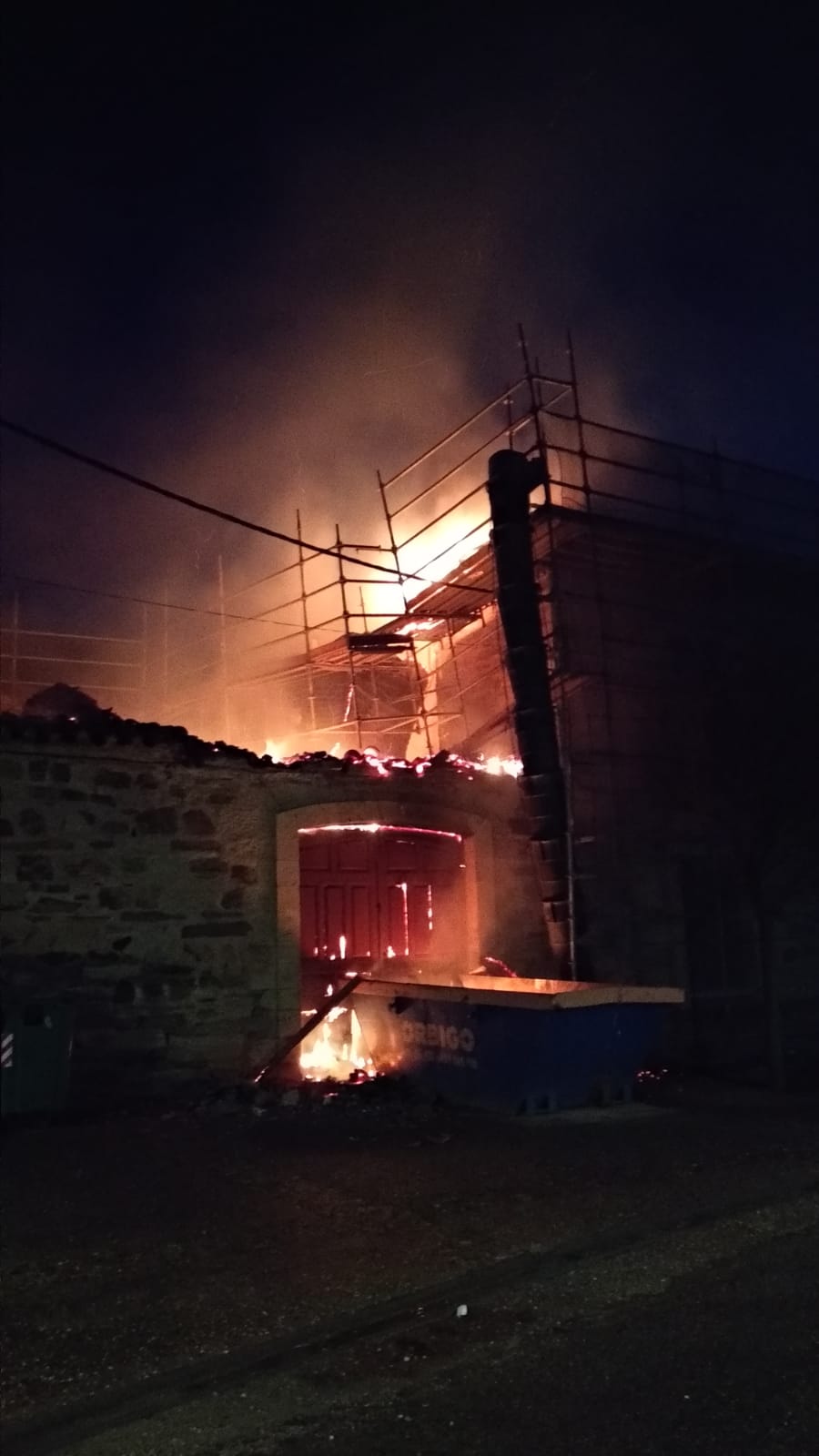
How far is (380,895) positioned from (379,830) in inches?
28.6

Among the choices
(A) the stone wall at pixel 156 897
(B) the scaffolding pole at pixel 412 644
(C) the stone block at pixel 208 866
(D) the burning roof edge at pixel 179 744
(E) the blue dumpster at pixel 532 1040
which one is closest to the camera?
(E) the blue dumpster at pixel 532 1040

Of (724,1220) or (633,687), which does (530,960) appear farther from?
(724,1220)

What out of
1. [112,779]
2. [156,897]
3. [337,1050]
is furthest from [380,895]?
[112,779]

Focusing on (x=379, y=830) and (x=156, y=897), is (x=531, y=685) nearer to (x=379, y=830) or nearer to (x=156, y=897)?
(x=379, y=830)

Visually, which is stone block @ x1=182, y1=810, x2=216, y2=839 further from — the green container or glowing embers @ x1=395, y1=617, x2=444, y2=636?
glowing embers @ x1=395, y1=617, x2=444, y2=636

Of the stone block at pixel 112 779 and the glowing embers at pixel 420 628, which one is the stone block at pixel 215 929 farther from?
the glowing embers at pixel 420 628

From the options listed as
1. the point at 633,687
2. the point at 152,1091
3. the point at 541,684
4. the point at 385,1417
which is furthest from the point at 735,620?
the point at 385,1417

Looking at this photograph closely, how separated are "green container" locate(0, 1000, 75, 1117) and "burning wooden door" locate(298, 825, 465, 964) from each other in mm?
2917

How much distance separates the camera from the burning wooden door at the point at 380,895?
430 inches

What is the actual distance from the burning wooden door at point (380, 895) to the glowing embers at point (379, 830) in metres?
0.01

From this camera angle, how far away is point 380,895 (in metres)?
11.3

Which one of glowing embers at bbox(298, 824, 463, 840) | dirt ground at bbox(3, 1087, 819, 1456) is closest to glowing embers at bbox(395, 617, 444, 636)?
glowing embers at bbox(298, 824, 463, 840)

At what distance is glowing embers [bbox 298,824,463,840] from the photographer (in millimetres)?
10844

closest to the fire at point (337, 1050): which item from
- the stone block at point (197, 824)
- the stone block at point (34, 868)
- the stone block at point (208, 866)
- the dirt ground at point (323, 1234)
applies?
the dirt ground at point (323, 1234)
